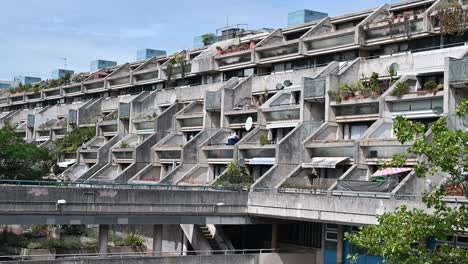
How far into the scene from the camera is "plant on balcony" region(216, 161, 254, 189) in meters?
48.9

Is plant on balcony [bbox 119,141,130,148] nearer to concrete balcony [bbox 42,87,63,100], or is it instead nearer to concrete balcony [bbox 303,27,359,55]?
concrete balcony [bbox 303,27,359,55]

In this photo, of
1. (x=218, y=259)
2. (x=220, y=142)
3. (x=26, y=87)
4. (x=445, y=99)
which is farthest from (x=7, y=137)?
(x=26, y=87)

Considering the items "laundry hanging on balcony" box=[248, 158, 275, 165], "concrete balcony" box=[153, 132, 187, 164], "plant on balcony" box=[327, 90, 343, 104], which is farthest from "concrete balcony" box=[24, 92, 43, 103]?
"plant on balcony" box=[327, 90, 343, 104]

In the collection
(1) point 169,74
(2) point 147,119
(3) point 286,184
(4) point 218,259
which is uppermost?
(1) point 169,74

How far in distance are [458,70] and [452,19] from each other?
6.66 metres

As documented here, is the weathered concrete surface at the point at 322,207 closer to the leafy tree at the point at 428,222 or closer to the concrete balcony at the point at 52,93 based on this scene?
the leafy tree at the point at 428,222

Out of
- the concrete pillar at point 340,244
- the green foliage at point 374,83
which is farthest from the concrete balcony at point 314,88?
the concrete pillar at point 340,244

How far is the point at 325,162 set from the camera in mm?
45094

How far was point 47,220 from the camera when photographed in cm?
3650

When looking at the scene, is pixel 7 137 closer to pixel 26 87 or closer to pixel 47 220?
pixel 47 220

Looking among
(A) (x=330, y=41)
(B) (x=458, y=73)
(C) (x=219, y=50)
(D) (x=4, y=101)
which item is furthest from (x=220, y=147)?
(D) (x=4, y=101)

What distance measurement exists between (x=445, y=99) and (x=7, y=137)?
3173 cm

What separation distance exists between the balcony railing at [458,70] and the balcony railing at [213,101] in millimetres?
23037

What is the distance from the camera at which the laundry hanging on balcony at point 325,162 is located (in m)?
44.5
